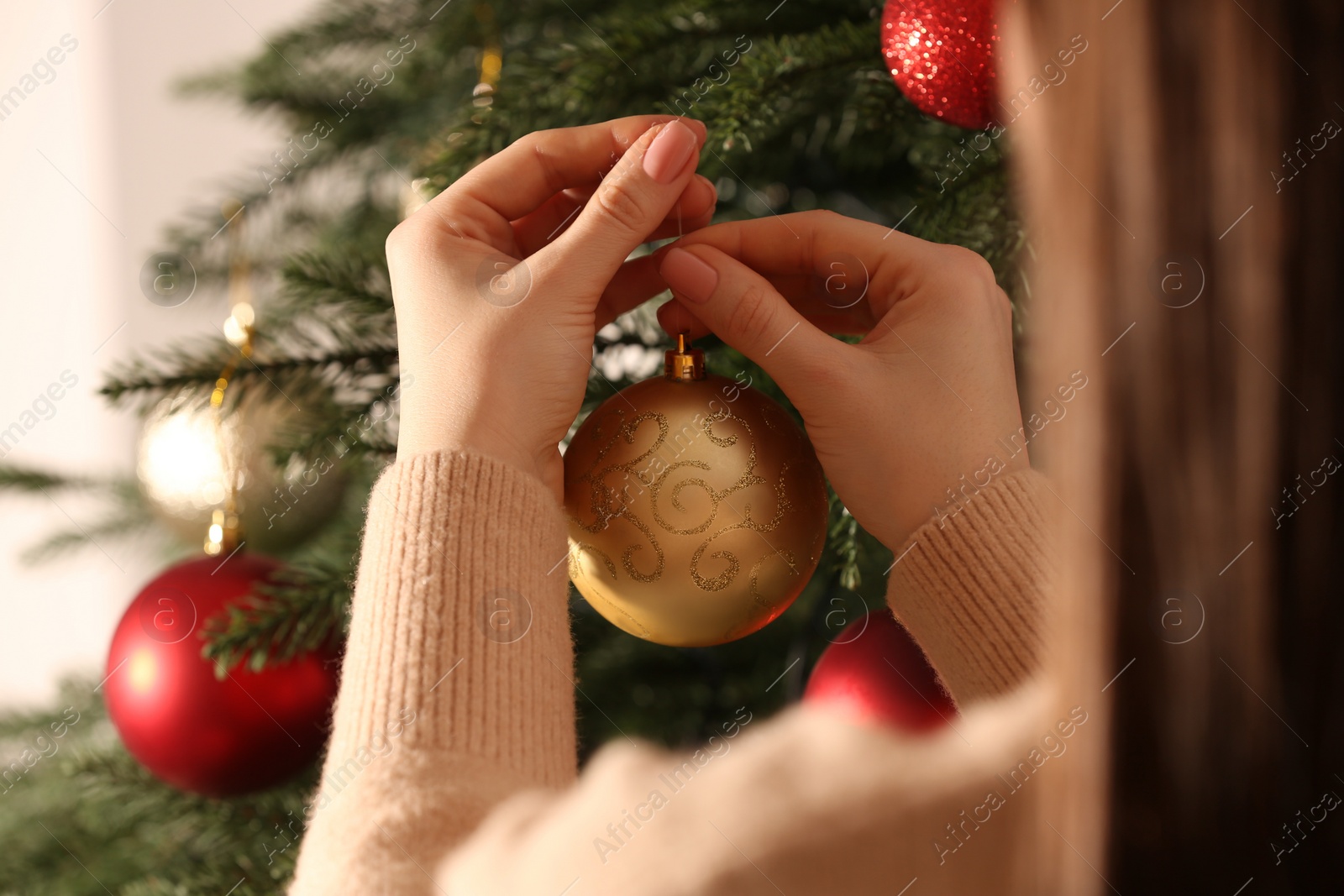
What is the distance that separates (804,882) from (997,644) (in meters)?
0.20

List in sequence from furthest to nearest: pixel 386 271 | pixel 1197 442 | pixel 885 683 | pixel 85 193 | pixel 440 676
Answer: pixel 85 193
pixel 386 271
pixel 885 683
pixel 440 676
pixel 1197 442

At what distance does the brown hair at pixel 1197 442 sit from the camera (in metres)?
0.26

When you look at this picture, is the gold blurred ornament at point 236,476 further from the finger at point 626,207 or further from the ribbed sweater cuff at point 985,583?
the ribbed sweater cuff at point 985,583

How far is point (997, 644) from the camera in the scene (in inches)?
17.4

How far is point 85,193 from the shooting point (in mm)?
1660

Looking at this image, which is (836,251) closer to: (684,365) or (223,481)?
(684,365)

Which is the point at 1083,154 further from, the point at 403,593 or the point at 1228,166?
the point at 403,593

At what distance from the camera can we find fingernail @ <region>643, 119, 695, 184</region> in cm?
44

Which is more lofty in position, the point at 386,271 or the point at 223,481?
the point at 386,271

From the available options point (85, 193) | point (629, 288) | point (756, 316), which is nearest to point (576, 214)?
point (629, 288)

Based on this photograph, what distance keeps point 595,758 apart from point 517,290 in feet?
0.79

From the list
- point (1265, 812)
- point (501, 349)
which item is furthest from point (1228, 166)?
point (501, 349)

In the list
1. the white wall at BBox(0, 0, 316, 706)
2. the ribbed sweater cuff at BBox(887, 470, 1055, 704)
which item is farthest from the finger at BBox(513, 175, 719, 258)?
the white wall at BBox(0, 0, 316, 706)

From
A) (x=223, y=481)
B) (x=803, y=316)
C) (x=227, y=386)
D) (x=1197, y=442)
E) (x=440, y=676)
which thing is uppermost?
(x=1197, y=442)
